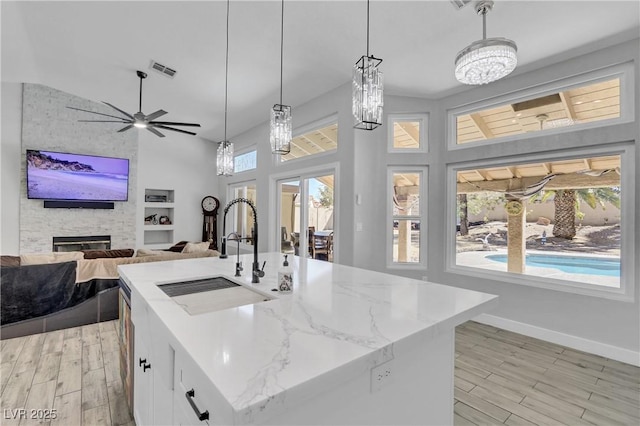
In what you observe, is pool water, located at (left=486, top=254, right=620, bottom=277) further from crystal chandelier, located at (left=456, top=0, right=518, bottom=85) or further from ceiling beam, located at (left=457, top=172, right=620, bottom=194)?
crystal chandelier, located at (left=456, top=0, right=518, bottom=85)

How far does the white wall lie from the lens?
552 centimetres

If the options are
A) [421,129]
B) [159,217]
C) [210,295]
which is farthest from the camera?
[159,217]

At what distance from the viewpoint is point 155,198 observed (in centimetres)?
740

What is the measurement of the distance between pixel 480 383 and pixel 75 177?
25.6 feet

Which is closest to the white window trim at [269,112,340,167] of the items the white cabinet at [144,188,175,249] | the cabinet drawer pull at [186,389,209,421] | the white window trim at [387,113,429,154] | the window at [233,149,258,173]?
the white window trim at [387,113,429,154]

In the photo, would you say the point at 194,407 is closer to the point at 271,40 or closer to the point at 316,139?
the point at 271,40

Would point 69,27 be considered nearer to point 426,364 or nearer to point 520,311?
point 426,364

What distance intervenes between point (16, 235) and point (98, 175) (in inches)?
69.7

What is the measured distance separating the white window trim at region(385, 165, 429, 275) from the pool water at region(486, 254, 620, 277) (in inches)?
48.8

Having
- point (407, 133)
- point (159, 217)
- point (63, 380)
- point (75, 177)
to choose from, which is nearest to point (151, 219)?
point (159, 217)

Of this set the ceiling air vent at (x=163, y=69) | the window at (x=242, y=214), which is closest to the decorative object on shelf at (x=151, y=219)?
the window at (x=242, y=214)

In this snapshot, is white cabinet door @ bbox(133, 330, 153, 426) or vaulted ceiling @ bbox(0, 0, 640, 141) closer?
white cabinet door @ bbox(133, 330, 153, 426)

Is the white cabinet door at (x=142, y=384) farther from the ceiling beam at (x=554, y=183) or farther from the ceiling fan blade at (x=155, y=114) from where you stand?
the ceiling beam at (x=554, y=183)

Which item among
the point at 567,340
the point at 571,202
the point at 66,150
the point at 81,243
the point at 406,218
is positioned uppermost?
the point at 66,150
